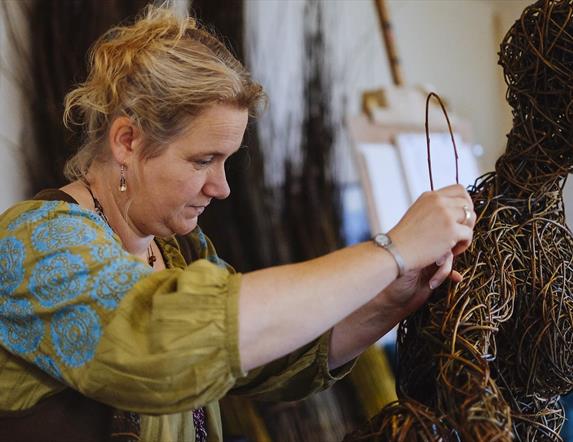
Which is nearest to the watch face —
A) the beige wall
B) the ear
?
the ear

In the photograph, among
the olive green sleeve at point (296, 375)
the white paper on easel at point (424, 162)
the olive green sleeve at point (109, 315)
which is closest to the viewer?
the olive green sleeve at point (109, 315)

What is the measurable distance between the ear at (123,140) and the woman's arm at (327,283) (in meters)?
0.30

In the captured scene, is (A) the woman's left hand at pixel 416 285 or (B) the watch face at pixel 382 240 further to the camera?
(A) the woman's left hand at pixel 416 285

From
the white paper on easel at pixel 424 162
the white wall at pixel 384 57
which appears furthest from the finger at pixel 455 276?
the white paper on easel at pixel 424 162

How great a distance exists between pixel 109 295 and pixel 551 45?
0.62m

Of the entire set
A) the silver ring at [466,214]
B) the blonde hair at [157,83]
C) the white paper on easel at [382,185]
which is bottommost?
the white paper on easel at [382,185]

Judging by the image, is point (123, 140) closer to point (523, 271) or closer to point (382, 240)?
point (382, 240)

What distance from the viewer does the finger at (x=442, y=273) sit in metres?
1.03

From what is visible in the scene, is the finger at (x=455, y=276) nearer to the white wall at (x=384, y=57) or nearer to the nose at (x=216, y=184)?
the nose at (x=216, y=184)

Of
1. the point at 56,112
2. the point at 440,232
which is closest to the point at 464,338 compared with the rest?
the point at 440,232

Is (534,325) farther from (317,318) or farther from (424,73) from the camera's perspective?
(424,73)

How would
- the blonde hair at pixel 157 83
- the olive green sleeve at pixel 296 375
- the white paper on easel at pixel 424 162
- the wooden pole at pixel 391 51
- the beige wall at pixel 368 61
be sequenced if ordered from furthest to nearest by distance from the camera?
the wooden pole at pixel 391 51
the white paper on easel at pixel 424 162
the beige wall at pixel 368 61
the olive green sleeve at pixel 296 375
the blonde hair at pixel 157 83

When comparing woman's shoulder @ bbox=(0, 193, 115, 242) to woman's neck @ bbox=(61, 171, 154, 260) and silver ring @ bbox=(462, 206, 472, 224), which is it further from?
silver ring @ bbox=(462, 206, 472, 224)

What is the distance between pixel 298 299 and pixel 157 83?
14.4 inches
